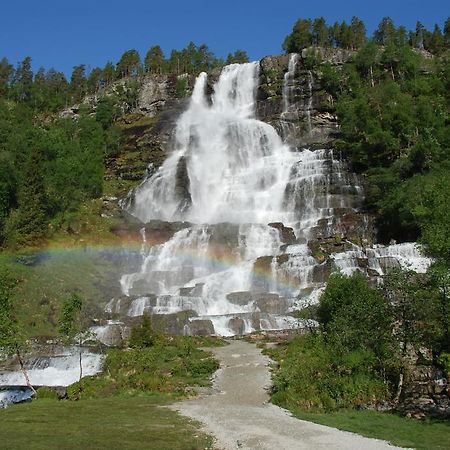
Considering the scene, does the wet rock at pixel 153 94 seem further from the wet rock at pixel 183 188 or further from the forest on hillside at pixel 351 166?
the wet rock at pixel 183 188

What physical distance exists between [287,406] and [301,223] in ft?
144

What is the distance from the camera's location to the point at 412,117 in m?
71.4

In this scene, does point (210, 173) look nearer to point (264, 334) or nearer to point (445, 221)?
point (264, 334)

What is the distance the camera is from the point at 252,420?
1694cm

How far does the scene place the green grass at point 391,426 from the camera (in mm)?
14680

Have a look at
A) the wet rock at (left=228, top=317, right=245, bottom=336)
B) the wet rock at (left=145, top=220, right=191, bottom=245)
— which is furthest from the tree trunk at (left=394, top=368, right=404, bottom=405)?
the wet rock at (left=145, top=220, right=191, bottom=245)

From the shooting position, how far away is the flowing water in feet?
147

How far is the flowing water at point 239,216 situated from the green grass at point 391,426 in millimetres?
19490

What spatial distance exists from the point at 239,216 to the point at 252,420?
51.6 meters

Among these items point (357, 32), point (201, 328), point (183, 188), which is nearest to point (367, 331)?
point (201, 328)

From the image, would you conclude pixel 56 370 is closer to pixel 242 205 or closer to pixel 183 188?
pixel 242 205

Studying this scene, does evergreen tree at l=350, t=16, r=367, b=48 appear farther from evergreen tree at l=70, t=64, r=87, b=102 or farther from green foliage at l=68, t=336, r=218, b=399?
green foliage at l=68, t=336, r=218, b=399

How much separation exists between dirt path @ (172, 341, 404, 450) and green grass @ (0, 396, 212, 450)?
0.85 meters

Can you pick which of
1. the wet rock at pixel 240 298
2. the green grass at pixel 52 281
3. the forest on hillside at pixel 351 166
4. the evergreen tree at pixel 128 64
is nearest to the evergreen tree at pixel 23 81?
the forest on hillside at pixel 351 166
